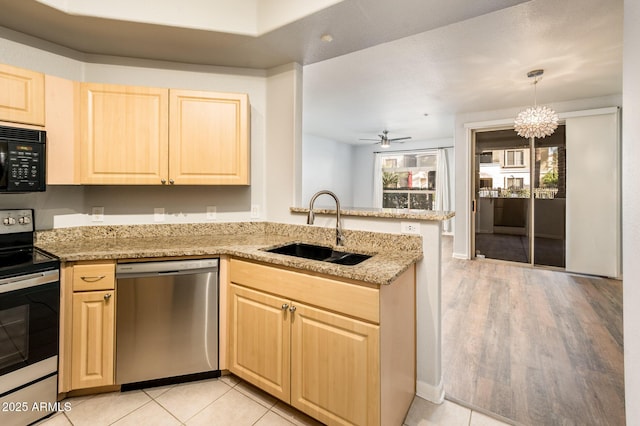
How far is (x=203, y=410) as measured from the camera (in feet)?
5.62

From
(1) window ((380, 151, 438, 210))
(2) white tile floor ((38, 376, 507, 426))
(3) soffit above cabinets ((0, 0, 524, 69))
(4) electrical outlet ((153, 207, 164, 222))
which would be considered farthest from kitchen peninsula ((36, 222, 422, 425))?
(1) window ((380, 151, 438, 210))

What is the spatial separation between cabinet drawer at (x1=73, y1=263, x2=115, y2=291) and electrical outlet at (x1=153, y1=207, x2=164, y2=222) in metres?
0.75

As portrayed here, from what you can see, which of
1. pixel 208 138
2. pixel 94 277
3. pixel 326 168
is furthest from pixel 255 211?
pixel 326 168

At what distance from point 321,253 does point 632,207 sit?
159 cm

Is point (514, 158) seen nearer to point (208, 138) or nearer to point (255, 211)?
point (255, 211)

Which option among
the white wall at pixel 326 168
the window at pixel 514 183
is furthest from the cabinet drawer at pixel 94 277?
the window at pixel 514 183

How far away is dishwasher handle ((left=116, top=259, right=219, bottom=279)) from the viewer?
5.80 ft

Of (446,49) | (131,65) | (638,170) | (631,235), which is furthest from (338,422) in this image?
(446,49)

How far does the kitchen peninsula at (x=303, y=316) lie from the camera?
1367 mm

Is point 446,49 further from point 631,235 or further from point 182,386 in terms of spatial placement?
point 182,386

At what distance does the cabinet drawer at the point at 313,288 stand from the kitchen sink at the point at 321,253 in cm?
24

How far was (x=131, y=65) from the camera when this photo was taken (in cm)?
236

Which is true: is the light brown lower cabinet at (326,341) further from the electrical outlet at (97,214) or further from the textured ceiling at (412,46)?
the textured ceiling at (412,46)

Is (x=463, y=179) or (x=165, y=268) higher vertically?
(x=463, y=179)
